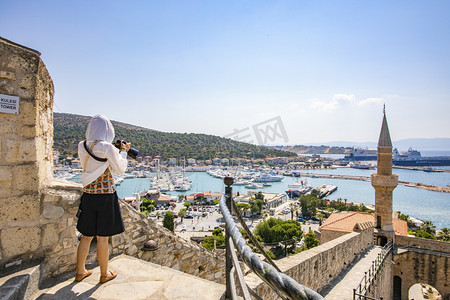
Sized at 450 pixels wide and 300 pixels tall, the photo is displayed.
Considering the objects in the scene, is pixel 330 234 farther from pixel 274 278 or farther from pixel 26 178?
pixel 274 278

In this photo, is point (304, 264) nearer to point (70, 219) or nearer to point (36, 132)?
point (70, 219)

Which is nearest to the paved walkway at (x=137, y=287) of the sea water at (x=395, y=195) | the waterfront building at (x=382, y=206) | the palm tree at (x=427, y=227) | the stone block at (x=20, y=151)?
the stone block at (x=20, y=151)

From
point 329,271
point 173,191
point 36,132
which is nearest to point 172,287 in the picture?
point 36,132

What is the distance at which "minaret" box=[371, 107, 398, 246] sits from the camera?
12.3 meters

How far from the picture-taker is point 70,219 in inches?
91.3

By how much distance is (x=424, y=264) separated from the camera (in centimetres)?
1119

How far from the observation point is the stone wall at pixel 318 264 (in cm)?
368

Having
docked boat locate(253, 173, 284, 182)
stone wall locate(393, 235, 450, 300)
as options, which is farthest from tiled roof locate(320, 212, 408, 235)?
docked boat locate(253, 173, 284, 182)

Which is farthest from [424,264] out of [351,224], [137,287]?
[137,287]

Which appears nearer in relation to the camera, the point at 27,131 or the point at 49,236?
the point at 27,131

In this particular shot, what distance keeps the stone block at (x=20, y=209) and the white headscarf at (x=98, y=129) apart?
687 millimetres

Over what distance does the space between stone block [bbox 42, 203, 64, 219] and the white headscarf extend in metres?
0.69

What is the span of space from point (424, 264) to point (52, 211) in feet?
46.7

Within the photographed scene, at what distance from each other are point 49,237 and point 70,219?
0.20 meters
